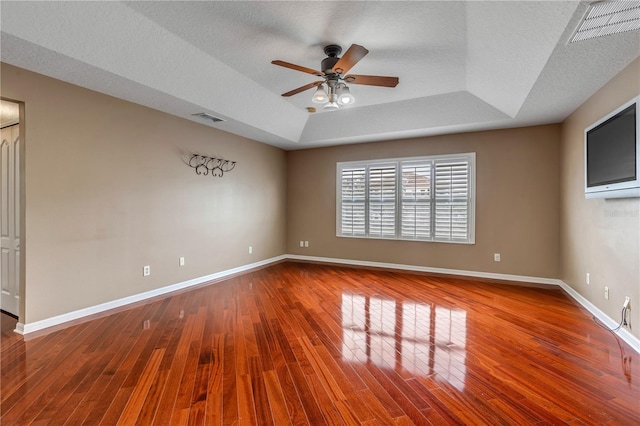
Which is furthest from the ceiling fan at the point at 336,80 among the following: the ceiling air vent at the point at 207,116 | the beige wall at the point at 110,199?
the beige wall at the point at 110,199

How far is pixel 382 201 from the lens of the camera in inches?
234

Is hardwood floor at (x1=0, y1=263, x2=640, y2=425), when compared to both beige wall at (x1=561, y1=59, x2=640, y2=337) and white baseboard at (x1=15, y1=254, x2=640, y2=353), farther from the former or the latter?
beige wall at (x1=561, y1=59, x2=640, y2=337)

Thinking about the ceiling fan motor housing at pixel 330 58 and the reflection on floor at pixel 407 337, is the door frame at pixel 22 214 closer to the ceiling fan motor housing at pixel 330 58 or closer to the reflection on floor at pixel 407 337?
the ceiling fan motor housing at pixel 330 58

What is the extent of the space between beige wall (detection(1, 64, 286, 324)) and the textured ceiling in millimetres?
319

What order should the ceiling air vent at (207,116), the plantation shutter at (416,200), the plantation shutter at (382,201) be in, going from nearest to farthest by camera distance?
the ceiling air vent at (207,116), the plantation shutter at (416,200), the plantation shutter at (382,201)

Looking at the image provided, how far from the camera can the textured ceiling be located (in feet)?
7.89

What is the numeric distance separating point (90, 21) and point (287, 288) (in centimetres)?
369

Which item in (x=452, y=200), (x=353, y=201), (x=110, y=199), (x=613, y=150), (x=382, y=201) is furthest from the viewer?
(x=353, y=201)

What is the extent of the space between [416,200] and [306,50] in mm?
3439

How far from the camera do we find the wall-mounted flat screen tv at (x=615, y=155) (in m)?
2.45

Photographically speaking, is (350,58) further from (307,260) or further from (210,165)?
(307,260)

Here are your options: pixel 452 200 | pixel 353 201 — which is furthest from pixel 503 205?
pixel 353 201

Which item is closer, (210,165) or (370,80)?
(370,80)

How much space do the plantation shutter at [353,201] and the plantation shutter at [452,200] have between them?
141cm
